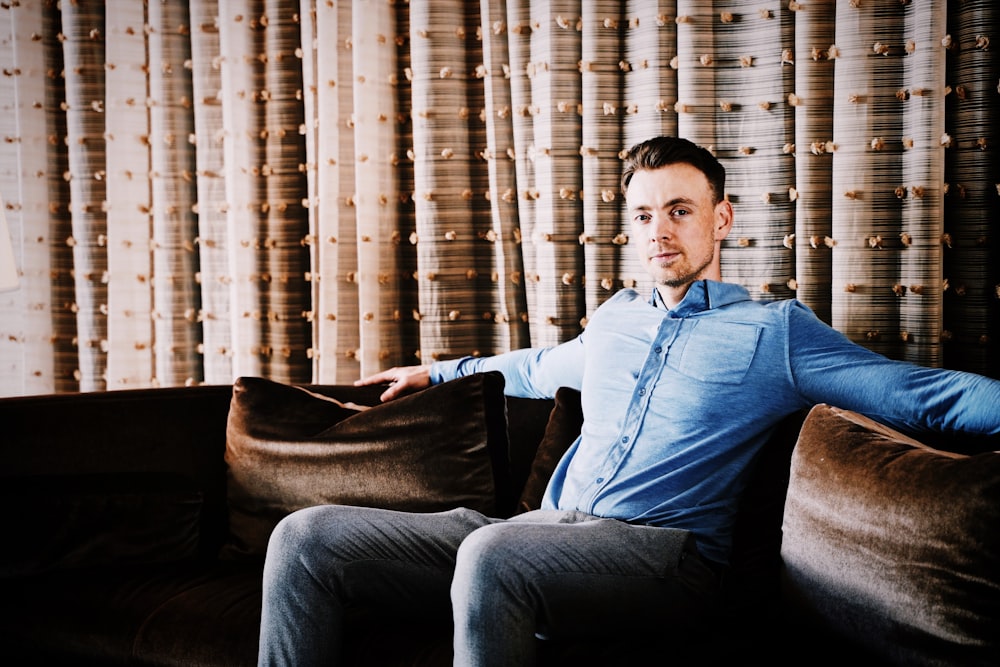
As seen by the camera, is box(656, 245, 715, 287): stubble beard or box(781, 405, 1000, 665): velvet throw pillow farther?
box(656, 245, 715, 287): stubble beard

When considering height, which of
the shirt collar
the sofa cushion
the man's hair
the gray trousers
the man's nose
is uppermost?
the man's hair

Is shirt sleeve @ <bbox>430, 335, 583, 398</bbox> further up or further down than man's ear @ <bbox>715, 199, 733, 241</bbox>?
further down

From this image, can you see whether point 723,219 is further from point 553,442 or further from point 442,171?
point 442,171

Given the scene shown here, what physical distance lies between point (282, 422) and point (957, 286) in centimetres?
147

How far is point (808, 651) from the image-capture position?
1.27 metres

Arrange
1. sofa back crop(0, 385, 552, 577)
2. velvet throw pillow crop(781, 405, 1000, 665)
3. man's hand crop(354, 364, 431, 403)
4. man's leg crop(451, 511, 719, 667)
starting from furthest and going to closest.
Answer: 1. man's hand crop(354, 364, 431, 403)
2. sofa back crop(0, 385, 552, 577)
3. man's leg crop(451, 511, 719, 667)
4. velvet throw pillow crop(781, 405, 1000, 665)

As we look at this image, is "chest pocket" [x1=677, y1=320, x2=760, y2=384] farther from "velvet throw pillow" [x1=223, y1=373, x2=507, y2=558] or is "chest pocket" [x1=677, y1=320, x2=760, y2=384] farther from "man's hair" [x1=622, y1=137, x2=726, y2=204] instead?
"velvet throw pillow" [x1=223, y1=373, x2=507, y2=558]

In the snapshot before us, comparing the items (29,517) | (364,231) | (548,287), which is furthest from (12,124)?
(548,287)

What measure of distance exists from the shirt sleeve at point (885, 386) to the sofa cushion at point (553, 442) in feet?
1.59

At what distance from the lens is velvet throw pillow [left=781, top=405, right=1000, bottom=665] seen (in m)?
1.09

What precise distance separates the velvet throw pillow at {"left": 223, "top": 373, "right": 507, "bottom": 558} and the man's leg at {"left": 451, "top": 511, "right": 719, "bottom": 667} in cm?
34

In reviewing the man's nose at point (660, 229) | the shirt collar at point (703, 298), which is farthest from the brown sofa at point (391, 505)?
the man's nose at point (660, 229)

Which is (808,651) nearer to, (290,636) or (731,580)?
(731,580)

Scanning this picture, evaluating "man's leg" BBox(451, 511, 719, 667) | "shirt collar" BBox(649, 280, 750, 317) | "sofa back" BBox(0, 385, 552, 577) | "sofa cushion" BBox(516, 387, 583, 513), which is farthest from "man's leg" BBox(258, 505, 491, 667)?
"shirt collar" BBox(649, 280, 750, 317)
